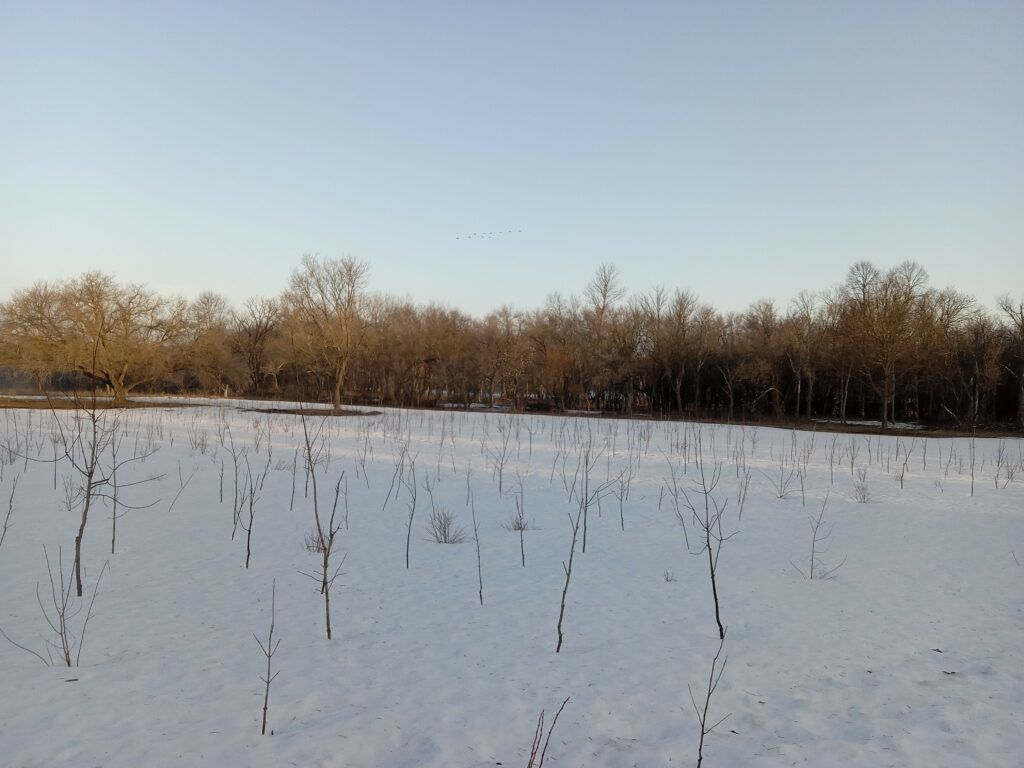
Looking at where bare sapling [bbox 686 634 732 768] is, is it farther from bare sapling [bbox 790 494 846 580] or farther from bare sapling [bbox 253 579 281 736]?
bare sapling [bbox 790 494 846 580]

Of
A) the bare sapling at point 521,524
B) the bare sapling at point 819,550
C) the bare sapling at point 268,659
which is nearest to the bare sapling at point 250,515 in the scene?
the bare sapling at point 268,659

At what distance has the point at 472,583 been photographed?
5.43 meters

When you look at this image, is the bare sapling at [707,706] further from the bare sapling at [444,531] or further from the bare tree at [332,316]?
the bare tree at [332,316]

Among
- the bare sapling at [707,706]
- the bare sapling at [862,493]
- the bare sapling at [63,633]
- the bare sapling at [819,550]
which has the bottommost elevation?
the bare sapling at [63,633]

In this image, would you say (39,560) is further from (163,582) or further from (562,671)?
(562,671)

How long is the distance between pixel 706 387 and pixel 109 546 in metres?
39.5

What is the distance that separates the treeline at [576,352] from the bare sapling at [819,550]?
21.1m

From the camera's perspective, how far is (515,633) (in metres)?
4.31

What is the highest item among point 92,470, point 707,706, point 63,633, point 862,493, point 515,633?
point 92,470

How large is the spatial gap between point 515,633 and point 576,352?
37079mm

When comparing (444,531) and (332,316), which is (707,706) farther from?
(332,316)

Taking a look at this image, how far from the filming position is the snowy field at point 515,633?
2941mm

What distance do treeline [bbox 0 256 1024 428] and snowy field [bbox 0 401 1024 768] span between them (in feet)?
69.1

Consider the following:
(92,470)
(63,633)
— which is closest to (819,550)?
(63,633)
